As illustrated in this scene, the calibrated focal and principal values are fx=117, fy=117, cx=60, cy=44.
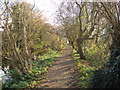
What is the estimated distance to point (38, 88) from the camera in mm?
6910

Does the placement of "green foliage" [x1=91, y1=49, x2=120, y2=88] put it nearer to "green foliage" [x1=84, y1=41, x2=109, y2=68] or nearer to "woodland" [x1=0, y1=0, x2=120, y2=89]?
"woodland" [x1=0, y1=0, x2=120, y2=89]

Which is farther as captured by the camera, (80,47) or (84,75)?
(80,47)

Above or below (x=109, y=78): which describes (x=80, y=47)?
above

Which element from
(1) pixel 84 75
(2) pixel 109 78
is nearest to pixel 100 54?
(1) pixel 84 75

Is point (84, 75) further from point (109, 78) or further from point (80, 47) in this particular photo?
point (80, 47)

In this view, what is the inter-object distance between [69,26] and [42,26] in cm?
398

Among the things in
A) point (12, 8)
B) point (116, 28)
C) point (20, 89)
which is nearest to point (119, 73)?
point (116, 28)

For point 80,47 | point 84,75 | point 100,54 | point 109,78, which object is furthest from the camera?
point 80,47

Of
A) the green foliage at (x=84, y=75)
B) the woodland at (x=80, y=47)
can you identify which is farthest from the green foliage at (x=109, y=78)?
the green foliage at (x=84, y=75)

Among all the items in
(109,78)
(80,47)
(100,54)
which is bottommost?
(109,78)

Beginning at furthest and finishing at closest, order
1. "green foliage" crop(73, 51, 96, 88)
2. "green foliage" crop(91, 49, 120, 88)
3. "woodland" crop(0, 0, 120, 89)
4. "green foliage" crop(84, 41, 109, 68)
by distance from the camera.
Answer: "green foliage" crop(84, 41, 109, 68), "green foliage" crop(73, 51, 96, 88), "woodland" crop(0, 0, 120, 89), "green foliage" crop(91, 49, 120, 88)

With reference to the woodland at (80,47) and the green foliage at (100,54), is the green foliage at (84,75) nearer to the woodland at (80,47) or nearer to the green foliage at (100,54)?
the woodland at (80,47)

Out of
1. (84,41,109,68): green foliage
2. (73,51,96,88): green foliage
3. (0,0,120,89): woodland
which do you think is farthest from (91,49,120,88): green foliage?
(84,41,109,68): green foliage

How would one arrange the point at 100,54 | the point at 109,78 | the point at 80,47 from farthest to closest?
the point at 80,47 → the point at 100,54 → the point at 109,78
